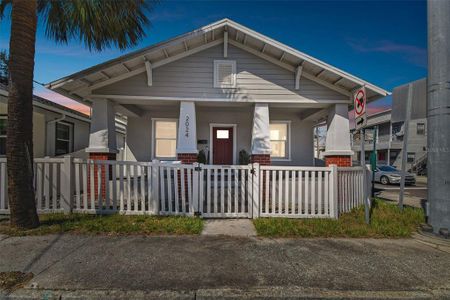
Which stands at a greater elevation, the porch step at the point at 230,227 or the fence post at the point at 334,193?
the fence post at the point at 334,193

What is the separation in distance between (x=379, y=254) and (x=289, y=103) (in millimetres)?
5127

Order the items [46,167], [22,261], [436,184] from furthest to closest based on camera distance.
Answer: [46,167] < [436,184] < [22,261]

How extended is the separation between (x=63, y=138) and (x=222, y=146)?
25.0 feet

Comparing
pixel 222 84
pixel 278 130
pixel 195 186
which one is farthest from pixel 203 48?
pixel 278 130

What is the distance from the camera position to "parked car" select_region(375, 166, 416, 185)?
621 inches

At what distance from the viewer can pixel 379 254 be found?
3.79 meters

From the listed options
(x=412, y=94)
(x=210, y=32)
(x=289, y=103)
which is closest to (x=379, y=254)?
(x=412, y=94)

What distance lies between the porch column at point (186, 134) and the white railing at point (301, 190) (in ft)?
8.76

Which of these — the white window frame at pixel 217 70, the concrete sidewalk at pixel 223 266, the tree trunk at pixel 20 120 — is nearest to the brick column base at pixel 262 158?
the white window frame at pixel 217 70

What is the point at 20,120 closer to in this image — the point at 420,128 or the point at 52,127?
the point at 52,127

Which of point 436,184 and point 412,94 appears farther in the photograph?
point 412,94

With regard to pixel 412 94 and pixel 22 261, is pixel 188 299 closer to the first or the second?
pixel 22 261

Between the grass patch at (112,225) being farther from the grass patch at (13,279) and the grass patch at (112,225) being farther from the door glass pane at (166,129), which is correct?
the door glass pane at (166,129)

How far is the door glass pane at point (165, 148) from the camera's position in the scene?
32.7 ft
